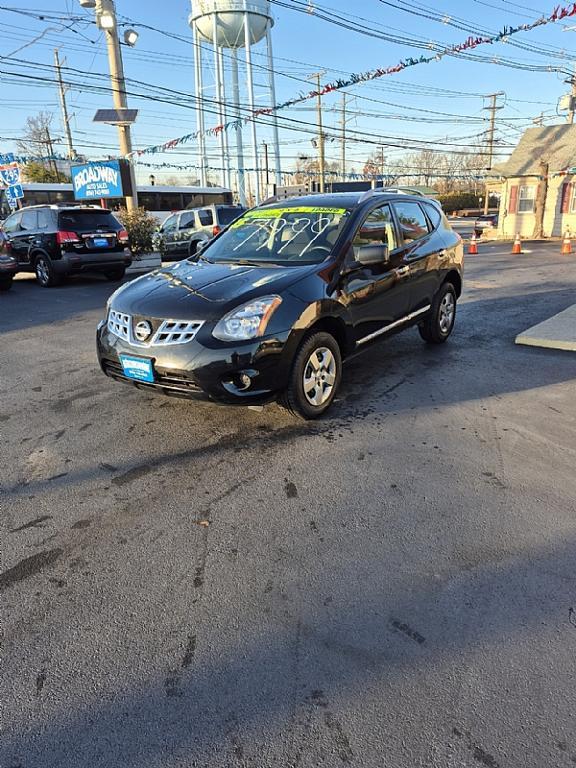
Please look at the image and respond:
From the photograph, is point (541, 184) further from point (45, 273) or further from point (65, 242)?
point (45, 273)

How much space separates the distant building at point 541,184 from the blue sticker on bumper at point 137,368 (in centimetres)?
2122

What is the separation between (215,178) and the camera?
187ft

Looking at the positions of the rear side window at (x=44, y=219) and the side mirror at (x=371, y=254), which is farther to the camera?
the rear side window at (x=44, y=219)

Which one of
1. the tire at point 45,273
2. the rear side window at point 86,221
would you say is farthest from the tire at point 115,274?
the tire at point 45,273

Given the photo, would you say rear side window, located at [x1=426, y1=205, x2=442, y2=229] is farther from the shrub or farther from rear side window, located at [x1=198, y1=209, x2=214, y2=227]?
rear side window, located at [x1=198, y1=209, x2=214, y2=227]

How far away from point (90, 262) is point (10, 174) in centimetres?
685

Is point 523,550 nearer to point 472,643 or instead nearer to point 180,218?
point 472,643

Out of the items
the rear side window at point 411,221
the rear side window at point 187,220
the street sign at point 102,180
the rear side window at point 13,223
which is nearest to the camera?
the rear side window at point 411,221

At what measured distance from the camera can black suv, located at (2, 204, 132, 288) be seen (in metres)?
11.5

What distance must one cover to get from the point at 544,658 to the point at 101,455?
2.92 meters

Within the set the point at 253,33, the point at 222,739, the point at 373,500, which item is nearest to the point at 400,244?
the point at 373,500

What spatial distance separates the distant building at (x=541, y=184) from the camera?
20391 mm

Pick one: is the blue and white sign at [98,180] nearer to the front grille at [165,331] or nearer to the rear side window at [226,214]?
the rear side window at [226,214]

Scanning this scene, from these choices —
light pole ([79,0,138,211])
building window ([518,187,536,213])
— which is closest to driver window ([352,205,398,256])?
light pole ([79,0,138,211])
